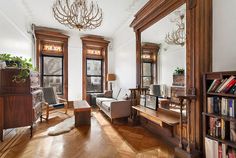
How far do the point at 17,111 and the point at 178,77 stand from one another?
327cm

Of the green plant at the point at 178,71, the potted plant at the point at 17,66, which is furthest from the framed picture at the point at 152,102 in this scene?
the potted plant at the point at 17,66

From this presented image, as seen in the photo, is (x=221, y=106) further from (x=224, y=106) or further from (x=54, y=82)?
(x=54, y=82)

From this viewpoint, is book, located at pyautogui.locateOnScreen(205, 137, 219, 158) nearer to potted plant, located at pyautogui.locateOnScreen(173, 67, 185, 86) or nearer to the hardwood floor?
the hardwood floor

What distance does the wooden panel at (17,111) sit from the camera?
2.68m

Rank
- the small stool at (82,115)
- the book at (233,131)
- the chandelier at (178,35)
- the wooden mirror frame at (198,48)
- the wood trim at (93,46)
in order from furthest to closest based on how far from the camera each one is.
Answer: the wood trim at (93,46), the small stool at (82,115), the chandelier at (178,35), the wooden mirror frame at (198,48), the book at (233,131)

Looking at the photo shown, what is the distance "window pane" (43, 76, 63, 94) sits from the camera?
5.66 meters

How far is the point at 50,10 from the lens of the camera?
13.4ft

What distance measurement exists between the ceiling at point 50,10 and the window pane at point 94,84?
2.41 m

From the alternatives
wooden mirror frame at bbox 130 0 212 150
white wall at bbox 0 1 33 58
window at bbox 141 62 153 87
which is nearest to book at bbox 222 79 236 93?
wooden mirror frame at bbox 130 0 212 150

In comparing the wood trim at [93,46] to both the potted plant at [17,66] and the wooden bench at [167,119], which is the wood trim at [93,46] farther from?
the wooden bench at [167,119]

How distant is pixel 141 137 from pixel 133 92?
1.26 meters

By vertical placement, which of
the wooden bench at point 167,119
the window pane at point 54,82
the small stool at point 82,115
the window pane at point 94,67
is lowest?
the small stool at point 82,115

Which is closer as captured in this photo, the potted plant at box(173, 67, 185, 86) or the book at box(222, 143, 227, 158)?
the book at box(222, 143, 227, 158)

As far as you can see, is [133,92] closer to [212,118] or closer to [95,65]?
[212,118]
